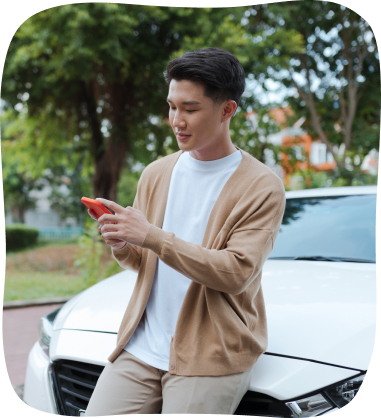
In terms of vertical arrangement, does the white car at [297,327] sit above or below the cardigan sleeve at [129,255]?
below

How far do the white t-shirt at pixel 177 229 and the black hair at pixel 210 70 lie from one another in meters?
0.21

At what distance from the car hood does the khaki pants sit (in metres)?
0.26

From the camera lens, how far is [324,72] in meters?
9.13

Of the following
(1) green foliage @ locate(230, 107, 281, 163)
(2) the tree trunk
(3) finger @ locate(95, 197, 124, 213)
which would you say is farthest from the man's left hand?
(2) the tree trunk

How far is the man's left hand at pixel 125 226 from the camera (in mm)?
1114

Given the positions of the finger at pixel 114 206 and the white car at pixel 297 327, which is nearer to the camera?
the finger at pixel 114 206

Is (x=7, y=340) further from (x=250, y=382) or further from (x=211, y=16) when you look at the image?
(x=211, y=16)

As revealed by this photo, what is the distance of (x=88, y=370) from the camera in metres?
1.62

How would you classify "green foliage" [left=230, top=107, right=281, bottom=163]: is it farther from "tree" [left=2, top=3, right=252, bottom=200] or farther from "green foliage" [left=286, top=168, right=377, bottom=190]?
"tree" [left=2, top=3, right=252, bottom=200]

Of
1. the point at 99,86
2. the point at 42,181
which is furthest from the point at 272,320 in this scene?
the point at 42,181

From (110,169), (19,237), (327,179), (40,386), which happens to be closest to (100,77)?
(110,169)

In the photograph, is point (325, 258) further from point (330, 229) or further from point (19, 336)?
point (19, 336)

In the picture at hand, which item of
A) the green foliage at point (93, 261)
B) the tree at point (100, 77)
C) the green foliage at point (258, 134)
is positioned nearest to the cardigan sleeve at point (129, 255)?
the green foliage at point (93, 261)

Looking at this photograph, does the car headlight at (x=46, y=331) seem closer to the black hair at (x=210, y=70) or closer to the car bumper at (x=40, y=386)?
the car bumper at (x=40, y=386)
